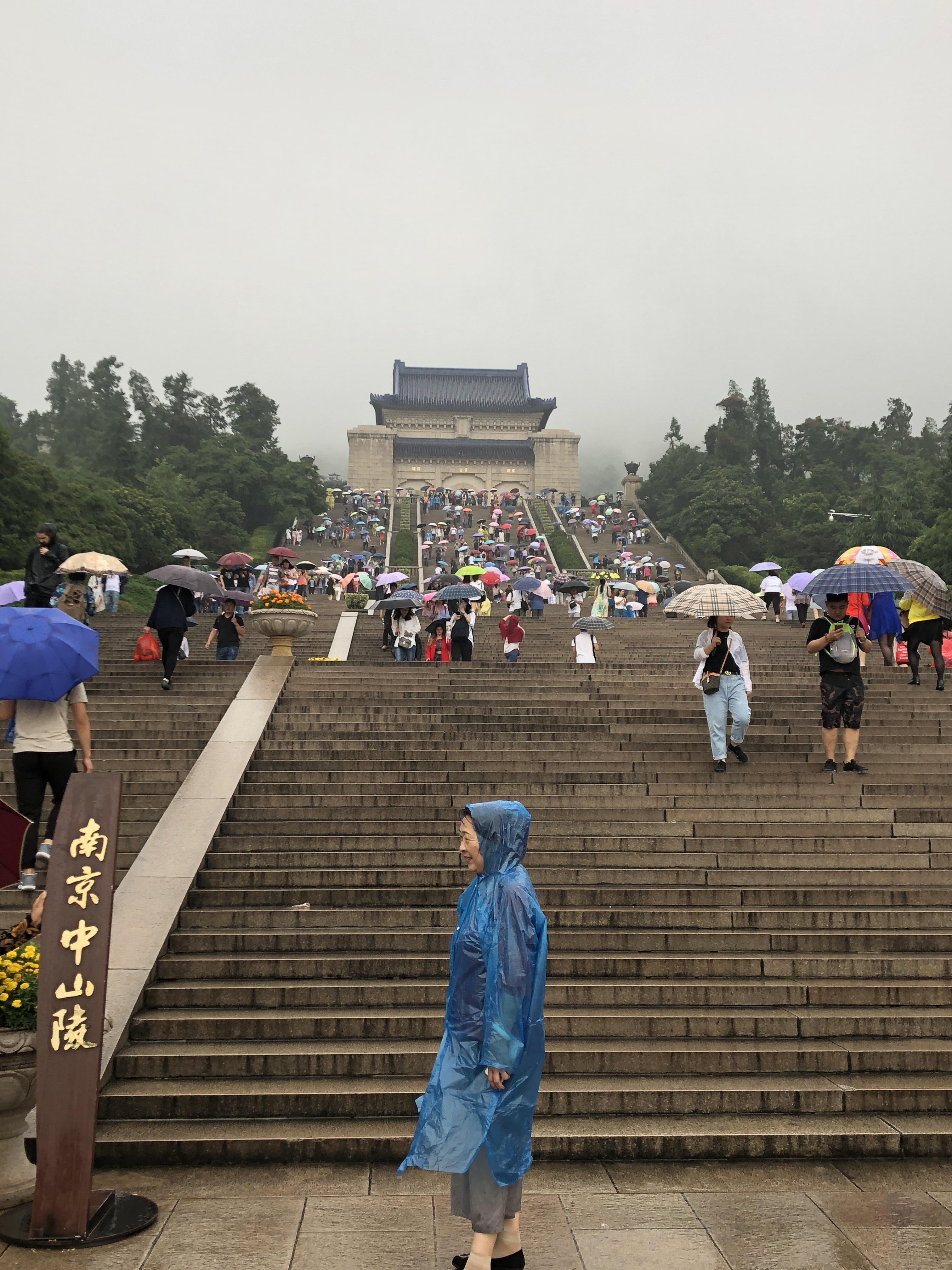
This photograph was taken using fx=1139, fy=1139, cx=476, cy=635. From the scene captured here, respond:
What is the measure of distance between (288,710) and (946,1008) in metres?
5.83

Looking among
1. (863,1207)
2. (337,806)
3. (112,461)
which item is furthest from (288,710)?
(112,461)

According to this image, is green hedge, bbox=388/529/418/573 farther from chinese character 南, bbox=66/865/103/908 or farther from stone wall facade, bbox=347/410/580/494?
chinese character 南, bbox=66/865/103/908

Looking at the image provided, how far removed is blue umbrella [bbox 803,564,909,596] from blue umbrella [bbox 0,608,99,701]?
5.96 meters

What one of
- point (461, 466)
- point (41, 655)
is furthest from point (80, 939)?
point (461, 466)

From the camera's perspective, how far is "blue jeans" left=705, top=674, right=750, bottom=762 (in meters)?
8.49

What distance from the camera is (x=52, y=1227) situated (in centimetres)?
359

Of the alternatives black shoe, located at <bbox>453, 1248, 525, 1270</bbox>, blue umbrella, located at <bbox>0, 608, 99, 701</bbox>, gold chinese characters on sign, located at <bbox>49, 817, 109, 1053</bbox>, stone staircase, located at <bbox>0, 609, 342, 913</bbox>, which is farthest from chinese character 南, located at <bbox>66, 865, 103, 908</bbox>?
stone staircase, located at <bbox>0, 609, 342, 913</bbox>

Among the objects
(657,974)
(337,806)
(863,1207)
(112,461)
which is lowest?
(863,1207)

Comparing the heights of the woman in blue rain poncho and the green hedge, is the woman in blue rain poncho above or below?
below

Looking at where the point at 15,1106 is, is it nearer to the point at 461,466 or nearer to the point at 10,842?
the point at 10,842

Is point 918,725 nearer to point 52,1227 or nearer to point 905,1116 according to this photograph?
point 905,1116

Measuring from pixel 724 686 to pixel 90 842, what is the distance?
18.7 ft

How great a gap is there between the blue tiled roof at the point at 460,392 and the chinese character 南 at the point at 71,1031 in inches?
2638

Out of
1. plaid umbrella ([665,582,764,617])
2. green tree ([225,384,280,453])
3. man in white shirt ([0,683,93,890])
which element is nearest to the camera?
man in white shirt ([0,683,93,890])
